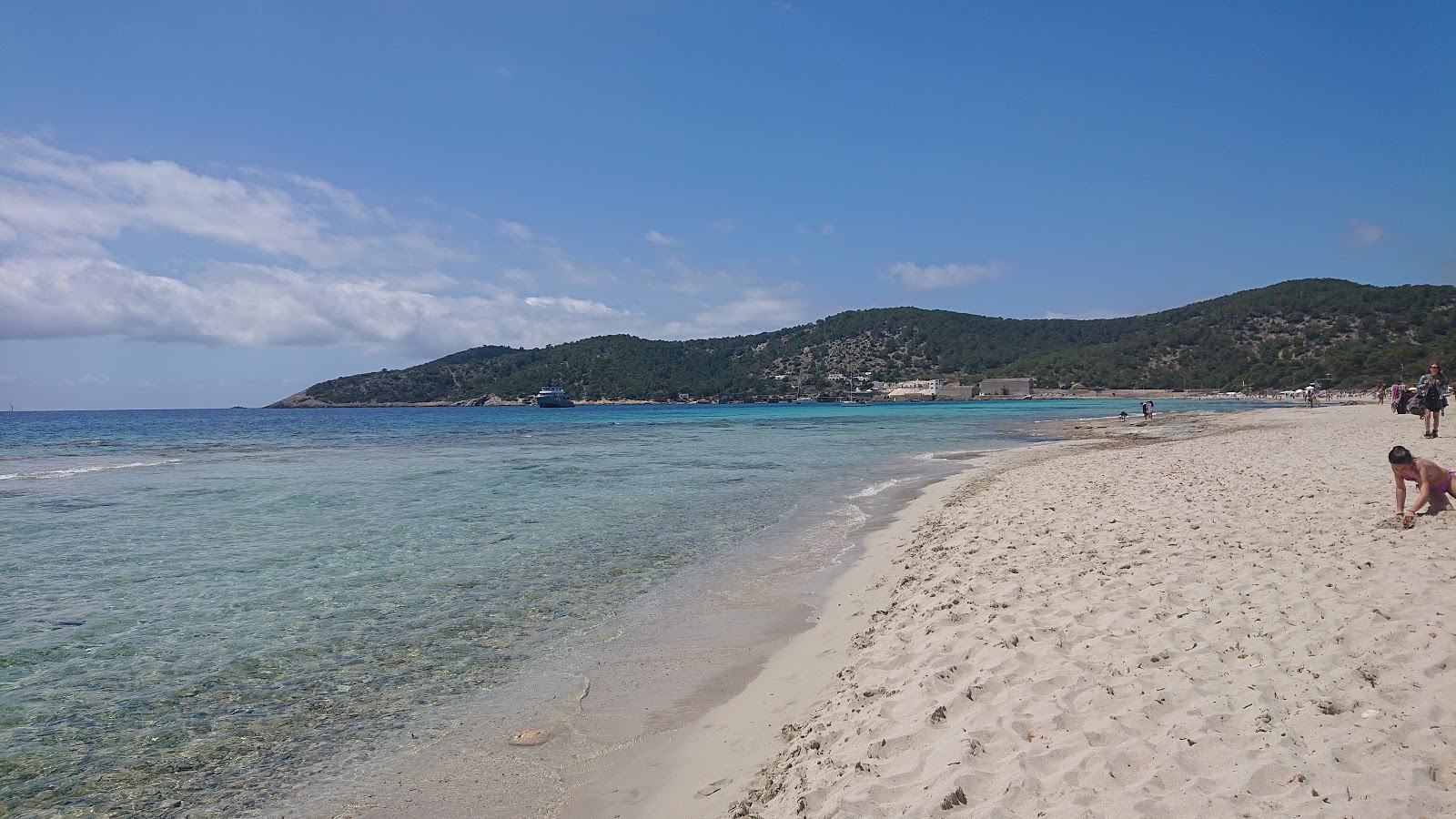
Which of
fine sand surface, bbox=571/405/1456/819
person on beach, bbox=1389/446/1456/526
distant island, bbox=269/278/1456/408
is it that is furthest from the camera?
distant island, bbox=269/278/1456/408

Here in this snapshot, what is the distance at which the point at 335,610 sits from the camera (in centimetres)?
916

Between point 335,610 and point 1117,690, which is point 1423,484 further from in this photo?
point 335,610

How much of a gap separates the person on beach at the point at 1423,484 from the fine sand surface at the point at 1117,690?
0.20m

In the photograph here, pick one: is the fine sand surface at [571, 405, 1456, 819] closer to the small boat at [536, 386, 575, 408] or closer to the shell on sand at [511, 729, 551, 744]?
the shell on sand at [511, 729, 551, 744]

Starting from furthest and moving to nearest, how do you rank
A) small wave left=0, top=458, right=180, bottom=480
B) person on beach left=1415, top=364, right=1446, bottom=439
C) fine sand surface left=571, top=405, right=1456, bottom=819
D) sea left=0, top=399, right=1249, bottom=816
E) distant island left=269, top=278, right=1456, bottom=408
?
distant island left=269, top=278, right=1456, bottom=408
small wave left=0, top=458, right=180, bottom=480
person on beach left=1415, top=364, right=1446, bottom=439
sea left=0, top=399, right=1249, bottom=816
fine sand surface left=571, top=405, right=1456, bottom=819

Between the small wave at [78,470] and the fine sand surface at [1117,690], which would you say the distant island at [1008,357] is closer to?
the fine sand surface at [1117,690]

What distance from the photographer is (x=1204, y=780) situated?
137 inches

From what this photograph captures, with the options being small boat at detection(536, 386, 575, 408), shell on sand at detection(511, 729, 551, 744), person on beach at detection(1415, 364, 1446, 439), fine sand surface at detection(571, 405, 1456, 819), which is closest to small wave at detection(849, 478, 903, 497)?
fine sand surface at detection(571, 405, 1456, 819)

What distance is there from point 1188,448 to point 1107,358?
142 metres

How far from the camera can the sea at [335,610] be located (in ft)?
18.0

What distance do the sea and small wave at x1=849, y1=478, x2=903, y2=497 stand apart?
0.17 m

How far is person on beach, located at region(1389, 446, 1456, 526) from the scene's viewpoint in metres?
8.06

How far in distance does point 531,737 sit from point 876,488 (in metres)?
15.4

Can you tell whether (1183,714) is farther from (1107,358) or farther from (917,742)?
(1107,358)
